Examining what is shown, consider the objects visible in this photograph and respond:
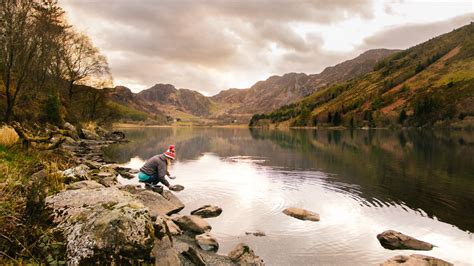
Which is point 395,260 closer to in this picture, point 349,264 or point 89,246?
point 349,264

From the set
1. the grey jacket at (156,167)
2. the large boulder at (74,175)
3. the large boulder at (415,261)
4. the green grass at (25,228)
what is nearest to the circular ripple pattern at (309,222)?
the large boulder at (415,261)

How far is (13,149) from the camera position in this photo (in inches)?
645

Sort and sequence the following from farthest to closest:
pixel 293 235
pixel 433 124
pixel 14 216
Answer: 1. pixel 433 124
2. pixel 293 235
3. pixel 14 216

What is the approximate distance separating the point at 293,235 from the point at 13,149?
15639mm

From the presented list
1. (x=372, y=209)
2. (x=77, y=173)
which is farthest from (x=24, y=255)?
(x=372, y=209)

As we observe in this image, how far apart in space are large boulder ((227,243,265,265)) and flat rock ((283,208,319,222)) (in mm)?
6607

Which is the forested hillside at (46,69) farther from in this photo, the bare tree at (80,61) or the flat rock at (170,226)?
the flat rock at (170,226)

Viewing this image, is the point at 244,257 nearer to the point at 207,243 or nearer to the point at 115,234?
the point at 207,243

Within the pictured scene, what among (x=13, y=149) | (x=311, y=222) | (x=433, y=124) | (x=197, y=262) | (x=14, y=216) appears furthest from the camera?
(x=433, y=124)

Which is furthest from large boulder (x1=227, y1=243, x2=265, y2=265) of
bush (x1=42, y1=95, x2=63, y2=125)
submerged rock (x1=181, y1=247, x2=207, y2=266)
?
bush (x1=42, y1=95, x2=63, y2=125)

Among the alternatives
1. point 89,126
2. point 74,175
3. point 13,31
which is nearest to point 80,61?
point 89,126

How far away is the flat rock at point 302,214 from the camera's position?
18.0m

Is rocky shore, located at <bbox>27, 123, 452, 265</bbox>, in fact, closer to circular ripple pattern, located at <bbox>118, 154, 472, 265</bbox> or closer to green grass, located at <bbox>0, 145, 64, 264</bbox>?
green grass, located at <bbox>0, 145, 64, 264</bbox>

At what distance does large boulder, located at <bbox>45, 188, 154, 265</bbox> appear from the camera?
25.1 ft
